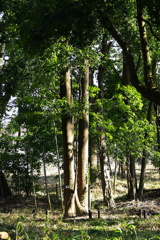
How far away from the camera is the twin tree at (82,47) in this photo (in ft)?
19.7

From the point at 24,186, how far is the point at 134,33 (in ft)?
38.0

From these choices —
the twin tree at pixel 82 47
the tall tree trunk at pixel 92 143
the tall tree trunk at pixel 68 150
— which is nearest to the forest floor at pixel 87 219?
the tall tree trunk at pixel 68 150

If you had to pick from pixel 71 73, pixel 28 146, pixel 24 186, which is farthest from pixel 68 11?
pixel 24 186

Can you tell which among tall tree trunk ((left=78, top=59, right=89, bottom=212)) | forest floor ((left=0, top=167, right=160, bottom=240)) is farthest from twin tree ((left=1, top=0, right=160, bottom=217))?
forest floor ((left=0, top=167, right=160, bottom=240))

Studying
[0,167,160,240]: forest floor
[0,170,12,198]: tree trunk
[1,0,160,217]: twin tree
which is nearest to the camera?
[0,167,160,240]: forest floor

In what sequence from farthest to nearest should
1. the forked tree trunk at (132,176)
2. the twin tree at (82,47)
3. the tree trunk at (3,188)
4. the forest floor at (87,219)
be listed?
the tree trunk at (3,188) < the forked tree trunk at (132,176) < the twin tree at (82,47) < the forest floor at (87,219)

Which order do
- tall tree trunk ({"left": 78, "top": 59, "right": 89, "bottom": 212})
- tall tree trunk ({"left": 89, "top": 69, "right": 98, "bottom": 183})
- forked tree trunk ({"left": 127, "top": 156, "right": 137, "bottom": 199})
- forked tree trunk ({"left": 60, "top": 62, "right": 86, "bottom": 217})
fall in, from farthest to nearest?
forked tree trunk ({"left": 127, "top": 156, "right": 137, "bottom": 199}) → tall tree trunk ({"left": 89, "top": 69, "right": 98, "bottom": 183}) → tall tree trunk ({"left": 78, "top": 59, "right": 89, "bottom": 212}) → forked tree trunk ({"left": 60, "top": 62, "right": 86, "bottom": 217})

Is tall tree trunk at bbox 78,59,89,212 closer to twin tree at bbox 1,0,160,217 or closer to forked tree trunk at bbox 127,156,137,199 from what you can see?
twin tree at bbox 1,0,160,217

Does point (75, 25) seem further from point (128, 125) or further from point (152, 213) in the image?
point (128, 125)

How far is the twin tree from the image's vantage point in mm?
5992

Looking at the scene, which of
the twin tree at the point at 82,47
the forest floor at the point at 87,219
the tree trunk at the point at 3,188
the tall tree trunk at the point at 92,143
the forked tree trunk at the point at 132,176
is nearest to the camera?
the forest floor at the point at 87,219

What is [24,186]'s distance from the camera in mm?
17375

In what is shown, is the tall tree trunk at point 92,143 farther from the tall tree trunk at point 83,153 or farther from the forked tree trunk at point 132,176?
the forked tree trunk at point 132,176

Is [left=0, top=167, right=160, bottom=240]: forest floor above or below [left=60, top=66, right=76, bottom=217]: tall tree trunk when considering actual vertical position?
below
